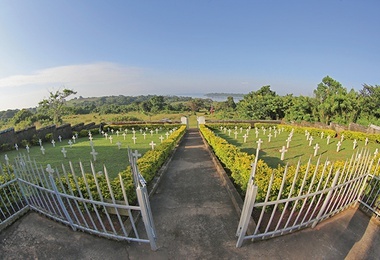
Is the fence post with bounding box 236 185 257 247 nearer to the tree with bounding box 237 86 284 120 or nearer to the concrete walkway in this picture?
the concrete walkway

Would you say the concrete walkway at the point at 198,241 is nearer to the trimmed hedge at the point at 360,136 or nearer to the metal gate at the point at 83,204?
the metal gate at the point at 83,204

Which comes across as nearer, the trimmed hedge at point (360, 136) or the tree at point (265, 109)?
the trimmed hedge at point (360, 136)

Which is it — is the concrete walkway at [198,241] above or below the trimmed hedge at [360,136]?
above

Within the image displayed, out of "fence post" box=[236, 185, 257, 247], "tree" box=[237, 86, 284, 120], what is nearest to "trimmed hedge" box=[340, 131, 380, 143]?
"fence post" box=[236, 185, 257, 247]

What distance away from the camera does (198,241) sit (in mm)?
3752

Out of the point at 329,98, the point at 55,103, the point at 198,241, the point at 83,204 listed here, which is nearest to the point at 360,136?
the point at 329,98

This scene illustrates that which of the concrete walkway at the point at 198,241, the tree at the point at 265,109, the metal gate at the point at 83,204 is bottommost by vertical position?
the tree at the point at 265,109

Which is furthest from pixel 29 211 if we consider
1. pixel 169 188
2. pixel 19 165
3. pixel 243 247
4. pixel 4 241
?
pixel 243 247

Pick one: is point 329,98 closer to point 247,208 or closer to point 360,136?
point 360,136

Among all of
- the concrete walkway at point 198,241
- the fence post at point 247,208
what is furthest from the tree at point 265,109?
the fence post at point 247,208

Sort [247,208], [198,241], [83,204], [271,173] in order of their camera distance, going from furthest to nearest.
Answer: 1. [271,173]
2. [83,204]
3. [198,241]
4. [247,208]

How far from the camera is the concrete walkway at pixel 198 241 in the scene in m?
3.40

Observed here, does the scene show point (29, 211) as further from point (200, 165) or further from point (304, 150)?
point (304, 150)

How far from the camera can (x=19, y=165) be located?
4.24 m
